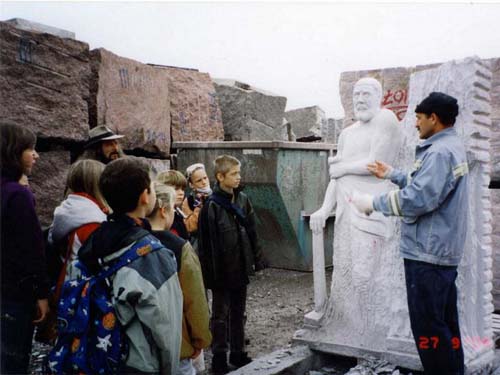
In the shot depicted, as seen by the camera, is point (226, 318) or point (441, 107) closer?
point (441, 107)

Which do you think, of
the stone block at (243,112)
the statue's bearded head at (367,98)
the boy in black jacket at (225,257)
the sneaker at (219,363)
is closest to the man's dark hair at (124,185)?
the boy in black jacket at (225,257)

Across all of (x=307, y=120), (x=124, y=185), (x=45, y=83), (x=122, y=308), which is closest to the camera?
(x=122, y=308)

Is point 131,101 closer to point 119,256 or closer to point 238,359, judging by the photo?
point 238,359

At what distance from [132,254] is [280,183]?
4999 mm

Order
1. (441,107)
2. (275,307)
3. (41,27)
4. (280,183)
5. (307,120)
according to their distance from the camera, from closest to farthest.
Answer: (441,107) → (41,27) → (275,307) → (280,183) → (307,120)

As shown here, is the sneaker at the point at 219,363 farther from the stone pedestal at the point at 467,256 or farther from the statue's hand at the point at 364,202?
the statue's hand at the point at 364,202

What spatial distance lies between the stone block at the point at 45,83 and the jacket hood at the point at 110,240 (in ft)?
8.65

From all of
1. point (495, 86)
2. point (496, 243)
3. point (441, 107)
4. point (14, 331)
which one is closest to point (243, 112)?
point (495, 86)

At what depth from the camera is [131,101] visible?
5.57 metres

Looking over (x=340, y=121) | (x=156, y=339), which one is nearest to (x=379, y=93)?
(x=156, y=339)

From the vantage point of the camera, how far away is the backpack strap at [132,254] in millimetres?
2012

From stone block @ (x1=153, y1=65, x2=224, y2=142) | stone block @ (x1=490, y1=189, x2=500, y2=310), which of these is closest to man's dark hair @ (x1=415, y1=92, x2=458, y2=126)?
stone block @ (x1=490, y1=189, x2=500, y2=310)

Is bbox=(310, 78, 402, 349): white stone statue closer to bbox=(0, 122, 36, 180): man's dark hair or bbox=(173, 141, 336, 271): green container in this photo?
bbox=(0, 122, 36, 180): man's dark hair
